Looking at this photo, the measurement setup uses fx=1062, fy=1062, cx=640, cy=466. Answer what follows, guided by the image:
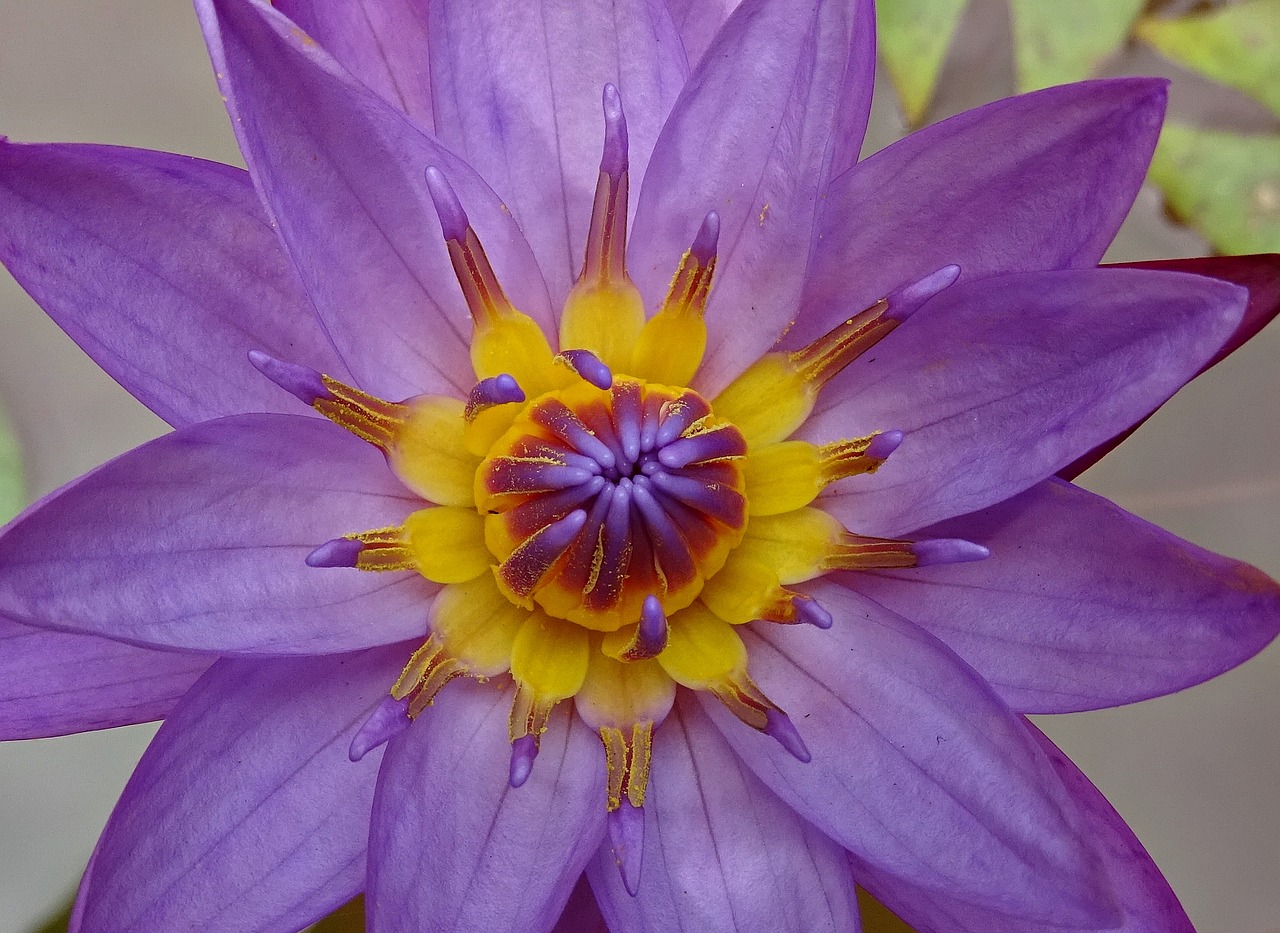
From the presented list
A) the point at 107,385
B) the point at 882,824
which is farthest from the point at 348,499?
the point at 107,385

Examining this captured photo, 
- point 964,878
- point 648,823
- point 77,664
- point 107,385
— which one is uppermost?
point 107,385

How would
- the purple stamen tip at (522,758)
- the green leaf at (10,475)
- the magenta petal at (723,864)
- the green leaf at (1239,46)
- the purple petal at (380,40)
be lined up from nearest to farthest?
1. the purple stamen tip at (522,758)
2. the magenta petal at (723,864)
3. the purple petal at (380,40)
4. the green leaf at (10,475)
5. the green leaf at (1239,46)

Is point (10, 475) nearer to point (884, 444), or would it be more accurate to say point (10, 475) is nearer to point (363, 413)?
point (363, 413)

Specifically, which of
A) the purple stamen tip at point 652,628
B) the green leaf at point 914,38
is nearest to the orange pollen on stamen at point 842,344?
the purple stamen tip at point 652,628

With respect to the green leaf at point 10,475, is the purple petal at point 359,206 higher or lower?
lower

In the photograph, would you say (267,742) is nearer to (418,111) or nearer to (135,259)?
(135,259)

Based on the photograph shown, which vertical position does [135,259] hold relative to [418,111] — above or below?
below

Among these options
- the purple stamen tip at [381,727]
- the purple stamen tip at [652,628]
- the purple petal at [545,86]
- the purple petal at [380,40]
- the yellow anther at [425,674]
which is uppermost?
the purple petal at [380,40]

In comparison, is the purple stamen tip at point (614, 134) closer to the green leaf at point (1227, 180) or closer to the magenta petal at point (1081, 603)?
the magenta petal at point (1081, 603)
